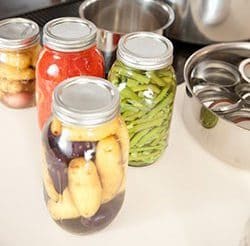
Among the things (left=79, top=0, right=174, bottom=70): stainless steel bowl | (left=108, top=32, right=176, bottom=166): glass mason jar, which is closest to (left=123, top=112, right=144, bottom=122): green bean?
(left=108, top=32, right=176, bottom=166): glass mason jar

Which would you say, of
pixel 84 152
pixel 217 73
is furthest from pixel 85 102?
pixel 217 73

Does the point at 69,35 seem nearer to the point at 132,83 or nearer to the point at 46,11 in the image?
the point at 132,83

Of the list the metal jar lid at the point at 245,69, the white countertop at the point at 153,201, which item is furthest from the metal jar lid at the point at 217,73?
the white countertop at the point at 153,201

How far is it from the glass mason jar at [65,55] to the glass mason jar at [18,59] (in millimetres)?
61

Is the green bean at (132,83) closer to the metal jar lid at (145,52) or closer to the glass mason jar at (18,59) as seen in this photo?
the metal jar lid at (145,52)

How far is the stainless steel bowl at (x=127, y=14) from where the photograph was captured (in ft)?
2.77

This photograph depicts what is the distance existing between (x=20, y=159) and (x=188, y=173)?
20cm

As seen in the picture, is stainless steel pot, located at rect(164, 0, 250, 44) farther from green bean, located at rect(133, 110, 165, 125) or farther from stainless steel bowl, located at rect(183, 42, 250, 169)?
green bean, located at rect(133, 110, 165, 125)

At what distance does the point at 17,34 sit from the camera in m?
0.71

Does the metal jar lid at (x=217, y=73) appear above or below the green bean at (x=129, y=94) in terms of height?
below

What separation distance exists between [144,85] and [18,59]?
179 mm

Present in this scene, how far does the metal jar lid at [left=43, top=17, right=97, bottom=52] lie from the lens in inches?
24.1

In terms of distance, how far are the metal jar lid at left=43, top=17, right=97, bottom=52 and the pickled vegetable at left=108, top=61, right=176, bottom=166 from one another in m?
0.04

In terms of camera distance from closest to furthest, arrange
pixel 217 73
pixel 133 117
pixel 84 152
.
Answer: pixel 84 152 → pixel 133 117 → pixel 217 73
